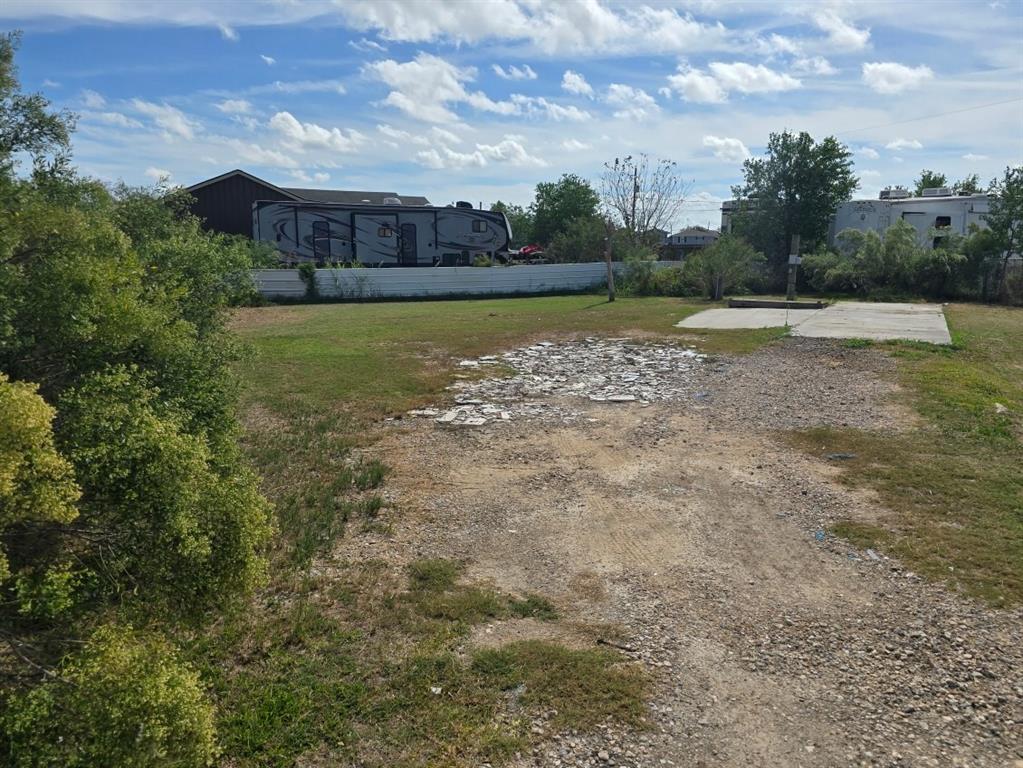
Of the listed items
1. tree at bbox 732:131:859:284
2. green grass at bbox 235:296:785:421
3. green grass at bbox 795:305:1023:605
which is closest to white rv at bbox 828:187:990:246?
tree at bbox 732:131:859:284

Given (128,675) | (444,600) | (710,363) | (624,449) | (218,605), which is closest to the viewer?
(128,675)

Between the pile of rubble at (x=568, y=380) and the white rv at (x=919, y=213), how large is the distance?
20.0m

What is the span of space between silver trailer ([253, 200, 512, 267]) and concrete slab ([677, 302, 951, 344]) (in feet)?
38.7

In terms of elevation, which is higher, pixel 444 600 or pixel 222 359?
pixel 222 359

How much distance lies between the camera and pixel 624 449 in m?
6.73

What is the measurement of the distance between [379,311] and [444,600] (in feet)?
55.9

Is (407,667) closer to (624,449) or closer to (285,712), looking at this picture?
(285,712)

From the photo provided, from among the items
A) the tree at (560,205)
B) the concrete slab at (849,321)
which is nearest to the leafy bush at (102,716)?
the concrete slab at (849,321)

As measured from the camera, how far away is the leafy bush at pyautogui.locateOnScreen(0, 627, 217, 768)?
2010mm

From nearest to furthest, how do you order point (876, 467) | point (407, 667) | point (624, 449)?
1. point (407, 667)
2. point (876, 467)
3. point (624, 449)

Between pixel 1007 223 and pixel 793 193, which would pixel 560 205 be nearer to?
pixel 793 193

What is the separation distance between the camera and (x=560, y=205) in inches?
1730

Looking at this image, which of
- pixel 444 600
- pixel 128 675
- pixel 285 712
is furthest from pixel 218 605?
pixel 444 600

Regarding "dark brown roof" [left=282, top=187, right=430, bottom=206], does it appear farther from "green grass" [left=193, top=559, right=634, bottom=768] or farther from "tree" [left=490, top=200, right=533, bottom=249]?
"green grass" [left=193, top=559, right=634, bottom=768]
